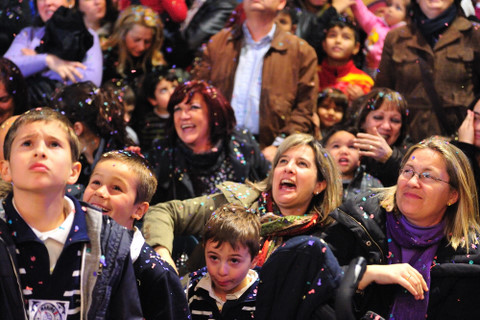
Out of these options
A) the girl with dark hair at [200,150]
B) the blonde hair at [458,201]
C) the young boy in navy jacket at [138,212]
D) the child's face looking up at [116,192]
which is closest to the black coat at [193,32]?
the girl with dark hair at [200,150]

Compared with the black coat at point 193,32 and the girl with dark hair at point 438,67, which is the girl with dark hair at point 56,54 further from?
the girl with dark hair at point 438,67

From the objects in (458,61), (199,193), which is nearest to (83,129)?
(199,193)

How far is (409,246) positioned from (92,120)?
212 centimetres

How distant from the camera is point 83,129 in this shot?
15.5 ft

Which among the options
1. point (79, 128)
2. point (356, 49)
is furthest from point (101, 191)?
point (356, 49)

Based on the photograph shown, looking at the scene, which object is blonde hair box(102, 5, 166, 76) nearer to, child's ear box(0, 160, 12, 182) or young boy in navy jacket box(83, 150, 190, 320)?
young boy in navy jacket box(83, 150, 190, 320)

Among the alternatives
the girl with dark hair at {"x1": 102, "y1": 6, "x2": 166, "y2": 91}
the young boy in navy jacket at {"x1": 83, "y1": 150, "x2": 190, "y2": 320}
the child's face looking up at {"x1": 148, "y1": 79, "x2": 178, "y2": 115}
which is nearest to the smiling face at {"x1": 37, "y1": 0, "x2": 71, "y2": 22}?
the girl with dark hair at {"x1": 102, "y1": 6, "x2": 166, "y2": 91}

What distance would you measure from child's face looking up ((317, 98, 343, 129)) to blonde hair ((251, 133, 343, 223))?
4.70 ft

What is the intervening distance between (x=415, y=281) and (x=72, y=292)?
1.41 m

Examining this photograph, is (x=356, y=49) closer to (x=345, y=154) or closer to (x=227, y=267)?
(x=345, y=154)

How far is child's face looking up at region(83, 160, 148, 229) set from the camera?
3598 mm

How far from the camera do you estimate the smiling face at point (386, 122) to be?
4887 mm

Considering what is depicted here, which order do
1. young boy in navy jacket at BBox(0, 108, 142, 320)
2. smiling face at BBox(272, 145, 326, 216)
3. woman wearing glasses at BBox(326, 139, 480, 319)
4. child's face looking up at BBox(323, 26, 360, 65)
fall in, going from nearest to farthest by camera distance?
young boy in navy jacket at BBox(0, 108, 142, 320) < woman wearing glasses at BBox(326, 139, 480, 319) < smiling face at BBox(272, 145, 326, 216) < child's face looking up at BBox(323, 26, 360, 65)

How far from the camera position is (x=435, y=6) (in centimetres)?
516
